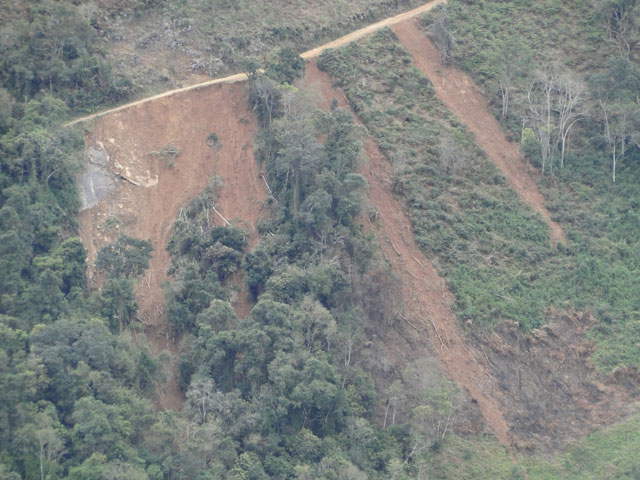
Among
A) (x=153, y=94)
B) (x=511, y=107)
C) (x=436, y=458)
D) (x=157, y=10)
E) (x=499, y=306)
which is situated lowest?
(x=436, y=458)

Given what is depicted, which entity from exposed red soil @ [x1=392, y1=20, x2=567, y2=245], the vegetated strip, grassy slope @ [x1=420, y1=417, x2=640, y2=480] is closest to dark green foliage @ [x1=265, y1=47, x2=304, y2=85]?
the vegetated strip

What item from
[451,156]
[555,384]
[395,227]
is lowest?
[555,384]

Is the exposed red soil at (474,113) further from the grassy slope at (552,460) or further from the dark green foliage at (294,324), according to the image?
the grassy slope at (552,460)

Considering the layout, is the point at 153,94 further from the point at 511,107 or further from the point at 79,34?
the point at 511,107

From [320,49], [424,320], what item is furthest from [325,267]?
[320,49]

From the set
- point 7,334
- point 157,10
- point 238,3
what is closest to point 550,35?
point 238,3

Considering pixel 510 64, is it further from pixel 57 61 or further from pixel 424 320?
pixel 57 61
